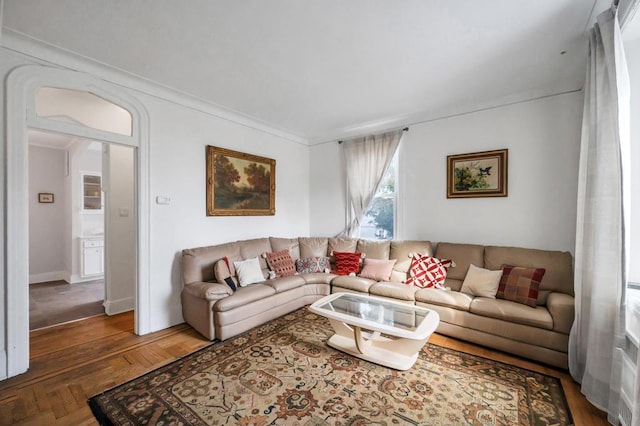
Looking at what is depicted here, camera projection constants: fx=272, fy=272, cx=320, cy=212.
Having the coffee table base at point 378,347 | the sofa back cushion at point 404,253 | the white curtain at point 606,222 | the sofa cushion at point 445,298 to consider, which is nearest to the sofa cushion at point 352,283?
the sofa back cushion at point 404,253

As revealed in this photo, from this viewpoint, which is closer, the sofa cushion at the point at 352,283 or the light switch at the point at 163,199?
the light switch at the point at 163,199

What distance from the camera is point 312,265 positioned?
4102mm

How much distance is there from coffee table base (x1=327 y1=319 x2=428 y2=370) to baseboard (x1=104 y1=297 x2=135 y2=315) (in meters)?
2.90

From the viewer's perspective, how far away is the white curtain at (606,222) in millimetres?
1783

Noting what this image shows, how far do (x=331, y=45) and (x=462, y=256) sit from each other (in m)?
2.75

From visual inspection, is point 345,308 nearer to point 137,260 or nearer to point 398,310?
point 398,310

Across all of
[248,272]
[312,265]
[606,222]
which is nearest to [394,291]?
[312,265]

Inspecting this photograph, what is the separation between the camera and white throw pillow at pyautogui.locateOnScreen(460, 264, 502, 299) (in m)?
Answer: 2.86

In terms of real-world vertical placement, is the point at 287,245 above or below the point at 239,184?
below

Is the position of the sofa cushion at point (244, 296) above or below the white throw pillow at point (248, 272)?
below

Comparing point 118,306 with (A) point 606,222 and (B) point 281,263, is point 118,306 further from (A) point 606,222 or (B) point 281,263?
(A) point 606,222

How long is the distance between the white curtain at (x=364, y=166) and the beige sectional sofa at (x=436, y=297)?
806mm

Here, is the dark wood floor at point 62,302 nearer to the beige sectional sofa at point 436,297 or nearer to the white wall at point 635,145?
the beige sectional sofa at point 436,297

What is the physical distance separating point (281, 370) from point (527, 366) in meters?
2.12
